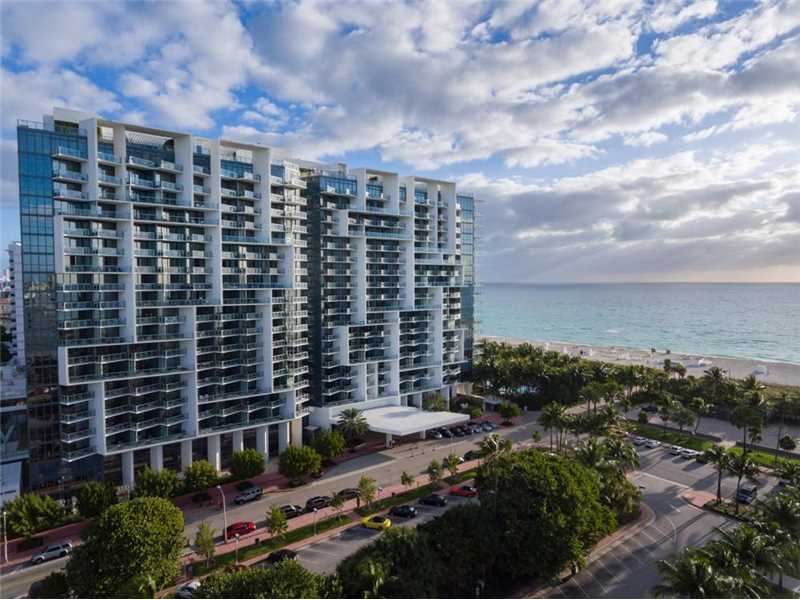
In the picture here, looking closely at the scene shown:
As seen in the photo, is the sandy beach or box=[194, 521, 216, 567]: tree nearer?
box=[194, 521, 216, 567]: tree

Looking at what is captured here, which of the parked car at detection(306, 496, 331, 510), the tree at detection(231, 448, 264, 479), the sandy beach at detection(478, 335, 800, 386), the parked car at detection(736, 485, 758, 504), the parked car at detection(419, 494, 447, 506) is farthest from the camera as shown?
the sandy beach at detection(478, 335, 800, 386)

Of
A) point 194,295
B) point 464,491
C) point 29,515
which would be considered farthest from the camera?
point 194,295

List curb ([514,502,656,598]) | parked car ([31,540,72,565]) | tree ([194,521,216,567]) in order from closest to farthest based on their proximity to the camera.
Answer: curb ([514,502,656,598])
tree ([194,521,216,567])
parked car ([31,540,72,565])

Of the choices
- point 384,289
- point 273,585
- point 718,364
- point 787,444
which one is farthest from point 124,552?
point 718,364

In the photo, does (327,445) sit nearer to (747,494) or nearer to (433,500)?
(433,500)

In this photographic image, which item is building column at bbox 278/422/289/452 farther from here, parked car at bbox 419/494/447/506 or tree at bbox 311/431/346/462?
parked car at bbox 419/494/447/506

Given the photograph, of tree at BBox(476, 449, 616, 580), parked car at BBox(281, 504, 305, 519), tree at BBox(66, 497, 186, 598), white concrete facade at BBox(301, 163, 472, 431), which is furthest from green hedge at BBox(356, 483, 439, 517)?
white concrete facade at BBox(301, 163, 472, 431)

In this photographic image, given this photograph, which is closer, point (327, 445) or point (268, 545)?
point (268, 545)
